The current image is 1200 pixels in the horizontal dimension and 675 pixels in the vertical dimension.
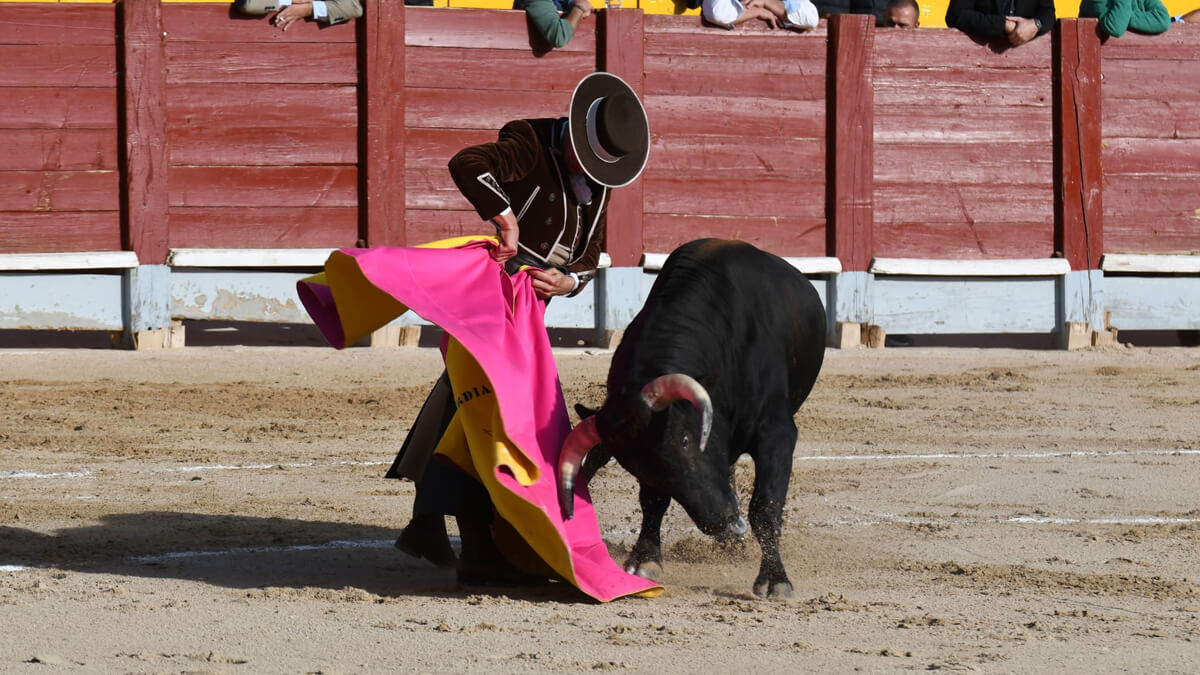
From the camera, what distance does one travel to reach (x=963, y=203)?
31.8 feet

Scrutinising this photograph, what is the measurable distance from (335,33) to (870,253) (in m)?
3.13

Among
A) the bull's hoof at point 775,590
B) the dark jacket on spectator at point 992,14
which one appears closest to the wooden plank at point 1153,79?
the dark jacket on spectator at point 992,14

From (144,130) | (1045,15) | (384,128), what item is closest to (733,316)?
(384,128)

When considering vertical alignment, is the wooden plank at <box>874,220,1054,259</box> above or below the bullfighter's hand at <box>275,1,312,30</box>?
below

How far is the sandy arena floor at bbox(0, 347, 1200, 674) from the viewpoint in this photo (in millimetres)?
3365

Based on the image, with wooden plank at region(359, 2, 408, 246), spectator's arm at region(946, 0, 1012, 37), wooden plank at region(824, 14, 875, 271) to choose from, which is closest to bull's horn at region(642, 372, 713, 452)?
wooden plank at region(359, 2, 408, 246)

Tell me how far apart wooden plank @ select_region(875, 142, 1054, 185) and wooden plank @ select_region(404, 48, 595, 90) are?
181 centimetres

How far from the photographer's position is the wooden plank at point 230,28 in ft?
28.0

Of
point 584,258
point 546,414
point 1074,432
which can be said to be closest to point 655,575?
point 546,414

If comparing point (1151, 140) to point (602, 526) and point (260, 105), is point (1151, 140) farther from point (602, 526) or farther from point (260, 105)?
point (602, 526)

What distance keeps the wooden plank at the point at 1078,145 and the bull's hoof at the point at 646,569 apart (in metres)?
6.27

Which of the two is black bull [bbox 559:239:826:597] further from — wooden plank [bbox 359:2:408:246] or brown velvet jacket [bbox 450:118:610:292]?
wooden plank [bbox 359:2:408:246]

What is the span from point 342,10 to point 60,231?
1.76 metres

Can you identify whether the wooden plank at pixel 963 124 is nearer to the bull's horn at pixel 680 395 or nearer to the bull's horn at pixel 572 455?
the bull's horn at pixel 572 455
